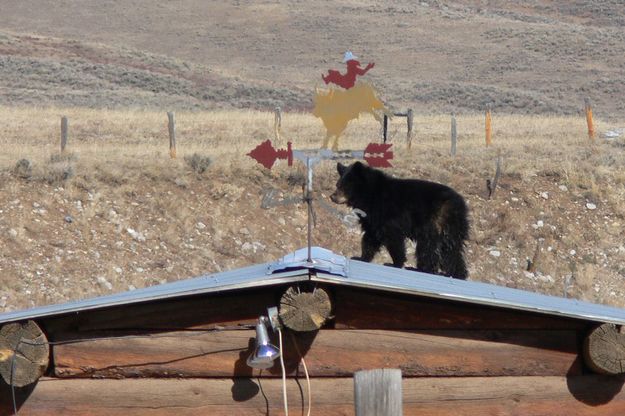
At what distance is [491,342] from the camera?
6055mm

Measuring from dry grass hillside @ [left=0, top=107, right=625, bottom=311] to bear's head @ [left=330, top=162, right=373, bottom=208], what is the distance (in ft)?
18.7

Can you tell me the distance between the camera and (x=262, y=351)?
5434mm

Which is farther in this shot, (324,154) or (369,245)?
(369,245)

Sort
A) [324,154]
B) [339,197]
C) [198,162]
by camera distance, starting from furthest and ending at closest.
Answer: [198,162] < [339,197] < [324,154]

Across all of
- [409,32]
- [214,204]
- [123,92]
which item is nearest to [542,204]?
[214,204]

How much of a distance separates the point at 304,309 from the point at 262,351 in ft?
1.05

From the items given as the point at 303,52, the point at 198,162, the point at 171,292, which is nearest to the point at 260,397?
the point at 171,292

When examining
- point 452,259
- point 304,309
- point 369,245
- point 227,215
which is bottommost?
point 227,215

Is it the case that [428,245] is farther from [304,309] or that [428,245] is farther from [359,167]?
[304,309]

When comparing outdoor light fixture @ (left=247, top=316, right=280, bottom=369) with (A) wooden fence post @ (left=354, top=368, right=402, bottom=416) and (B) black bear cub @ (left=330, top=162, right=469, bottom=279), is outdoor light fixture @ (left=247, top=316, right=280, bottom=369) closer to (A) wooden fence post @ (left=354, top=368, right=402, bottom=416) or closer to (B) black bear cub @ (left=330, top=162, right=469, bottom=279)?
(A) wooden fence post @ (left=354, top=368, right=402, bottom=416)

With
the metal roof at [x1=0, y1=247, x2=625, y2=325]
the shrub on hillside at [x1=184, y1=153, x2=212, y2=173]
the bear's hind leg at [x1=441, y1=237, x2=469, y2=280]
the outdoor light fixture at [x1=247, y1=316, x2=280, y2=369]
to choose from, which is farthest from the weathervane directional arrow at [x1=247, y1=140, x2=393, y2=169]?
the shrub on hillside at [x1=184, y1=153, x2=212, y2=173]

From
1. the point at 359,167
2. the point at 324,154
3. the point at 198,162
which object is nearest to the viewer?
the point at 324,154

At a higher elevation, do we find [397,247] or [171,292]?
[171,292]

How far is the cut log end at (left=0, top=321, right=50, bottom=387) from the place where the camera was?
5.67m
